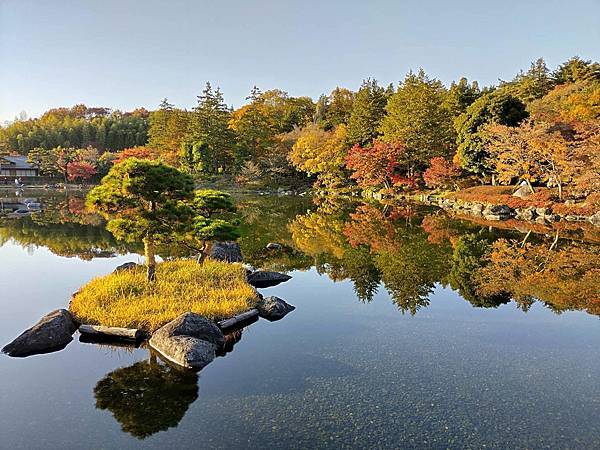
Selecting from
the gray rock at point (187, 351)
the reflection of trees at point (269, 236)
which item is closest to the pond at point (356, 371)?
the gray rock at point (187, 351)

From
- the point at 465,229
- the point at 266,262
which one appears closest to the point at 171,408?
the point at 266,262

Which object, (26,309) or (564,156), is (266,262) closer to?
(26,309)

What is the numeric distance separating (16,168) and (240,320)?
59.1 m

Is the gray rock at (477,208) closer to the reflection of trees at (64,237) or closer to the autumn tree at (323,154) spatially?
the autumn tree at (323,154)

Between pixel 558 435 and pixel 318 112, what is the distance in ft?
177

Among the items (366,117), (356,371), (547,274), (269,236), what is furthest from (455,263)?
(366,117)

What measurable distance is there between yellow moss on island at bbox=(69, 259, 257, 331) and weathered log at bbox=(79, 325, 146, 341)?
137 millimetres

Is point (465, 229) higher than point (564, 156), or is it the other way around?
point (564, 156)

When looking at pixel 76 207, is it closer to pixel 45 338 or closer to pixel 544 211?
pixel 45 338

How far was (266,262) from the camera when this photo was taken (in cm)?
1466

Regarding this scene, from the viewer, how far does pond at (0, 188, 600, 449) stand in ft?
16.8

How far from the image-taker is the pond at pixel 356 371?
5.11m

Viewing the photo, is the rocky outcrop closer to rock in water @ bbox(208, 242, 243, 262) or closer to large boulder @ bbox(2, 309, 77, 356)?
rock in water @ bbox(208, 242, 243, 262)

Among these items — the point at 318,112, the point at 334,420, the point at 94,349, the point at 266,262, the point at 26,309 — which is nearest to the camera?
the point at 334,420
